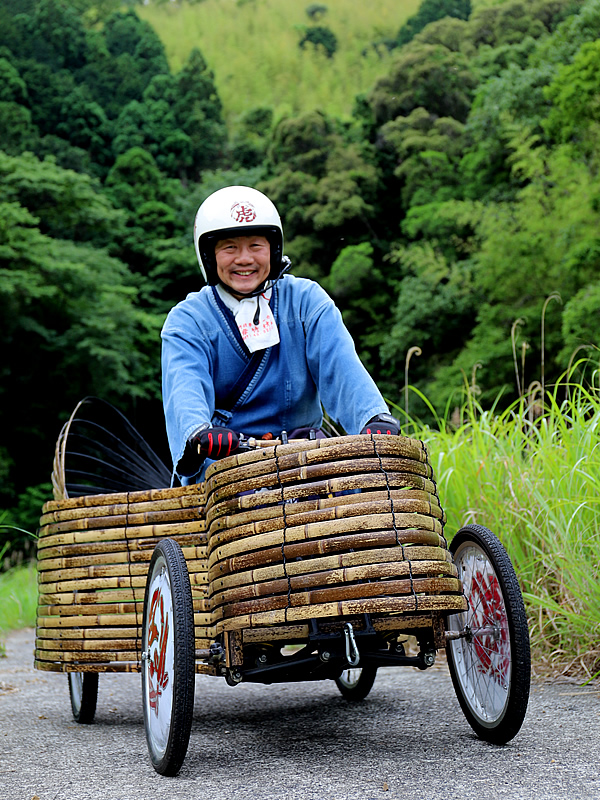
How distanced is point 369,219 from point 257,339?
28.7 m

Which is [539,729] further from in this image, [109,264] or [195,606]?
[109,264]

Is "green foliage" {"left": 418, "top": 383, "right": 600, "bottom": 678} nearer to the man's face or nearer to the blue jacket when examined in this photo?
the blue jacket

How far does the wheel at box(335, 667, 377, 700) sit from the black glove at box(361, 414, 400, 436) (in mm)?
1121

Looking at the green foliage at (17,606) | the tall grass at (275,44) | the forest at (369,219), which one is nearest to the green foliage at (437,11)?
the forest at (369,219)

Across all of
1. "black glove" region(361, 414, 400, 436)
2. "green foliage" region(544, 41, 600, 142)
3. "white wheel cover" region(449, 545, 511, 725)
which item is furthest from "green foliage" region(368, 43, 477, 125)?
"white wheel cover" region(449, 545, 511, 725)

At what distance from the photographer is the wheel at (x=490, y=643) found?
2.25 metres

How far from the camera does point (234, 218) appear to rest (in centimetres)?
298

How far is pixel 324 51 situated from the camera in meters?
73.2

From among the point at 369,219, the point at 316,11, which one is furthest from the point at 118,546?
the point at 316,11

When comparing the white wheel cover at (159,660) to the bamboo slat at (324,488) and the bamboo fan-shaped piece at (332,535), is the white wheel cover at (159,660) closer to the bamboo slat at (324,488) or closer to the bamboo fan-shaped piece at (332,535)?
the bamboo fan-shaped piece at (332,535)

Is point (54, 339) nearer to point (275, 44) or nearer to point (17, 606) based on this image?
point (17, 606)

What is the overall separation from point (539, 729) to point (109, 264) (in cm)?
2451

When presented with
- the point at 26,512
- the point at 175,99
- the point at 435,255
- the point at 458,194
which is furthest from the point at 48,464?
the point at 175,99

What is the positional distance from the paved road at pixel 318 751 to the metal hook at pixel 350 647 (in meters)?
0.28
